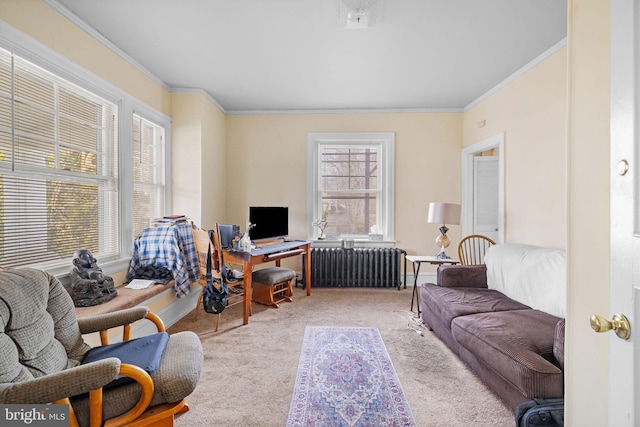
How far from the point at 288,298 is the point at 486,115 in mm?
3466

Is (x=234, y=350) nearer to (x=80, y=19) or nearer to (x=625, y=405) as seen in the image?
(x=625, y=405)

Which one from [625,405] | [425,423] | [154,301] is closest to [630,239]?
[625,405]

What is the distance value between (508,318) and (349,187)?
293 cm

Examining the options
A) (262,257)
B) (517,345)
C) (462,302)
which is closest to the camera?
(517,345)

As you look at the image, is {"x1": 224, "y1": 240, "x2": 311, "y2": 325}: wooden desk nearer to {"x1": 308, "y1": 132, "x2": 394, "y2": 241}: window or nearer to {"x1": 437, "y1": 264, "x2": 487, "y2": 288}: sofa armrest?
{"x1": 308, "y1": 132, "x2": 394, "y2": 241}: window

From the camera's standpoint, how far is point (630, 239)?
73 centimetres

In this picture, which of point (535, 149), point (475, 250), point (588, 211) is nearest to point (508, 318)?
point (588, 211)

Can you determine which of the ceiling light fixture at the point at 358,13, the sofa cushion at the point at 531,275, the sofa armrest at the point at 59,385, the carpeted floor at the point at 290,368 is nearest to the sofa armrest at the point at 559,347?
the carpeted floor at the point at 290,368

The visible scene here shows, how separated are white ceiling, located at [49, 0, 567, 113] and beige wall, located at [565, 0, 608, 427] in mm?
1539

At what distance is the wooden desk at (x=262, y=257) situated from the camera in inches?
125

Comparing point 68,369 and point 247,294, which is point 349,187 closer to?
point 247,294

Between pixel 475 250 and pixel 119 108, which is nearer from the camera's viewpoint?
pixel 119 108

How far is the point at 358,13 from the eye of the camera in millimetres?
2201

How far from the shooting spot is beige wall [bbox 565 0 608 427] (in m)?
0.88
